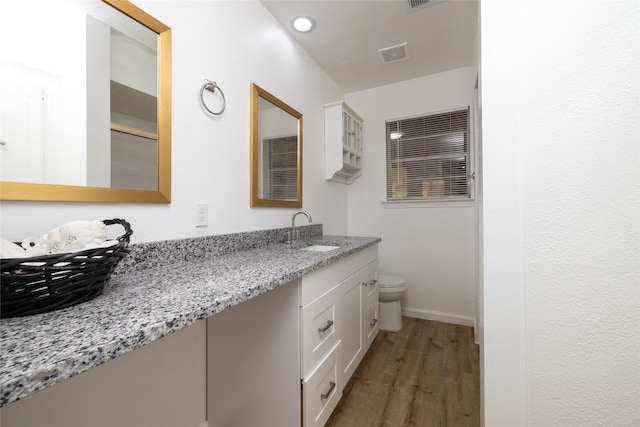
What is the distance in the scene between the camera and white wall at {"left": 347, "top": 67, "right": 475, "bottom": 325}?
2.56m

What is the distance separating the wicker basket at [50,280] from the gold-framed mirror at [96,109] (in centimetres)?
37

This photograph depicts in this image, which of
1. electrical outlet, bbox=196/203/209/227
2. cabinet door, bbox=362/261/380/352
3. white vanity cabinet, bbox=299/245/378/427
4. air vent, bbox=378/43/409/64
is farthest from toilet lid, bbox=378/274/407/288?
air vent, bbox=378/43/409/64

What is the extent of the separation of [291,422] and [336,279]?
64 centimetres

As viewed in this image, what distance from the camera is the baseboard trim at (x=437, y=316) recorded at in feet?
8.34

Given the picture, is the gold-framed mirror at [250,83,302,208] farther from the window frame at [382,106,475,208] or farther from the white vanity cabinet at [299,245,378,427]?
the window frame at [382,106,475,208]

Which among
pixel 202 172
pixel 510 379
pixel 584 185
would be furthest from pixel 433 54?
pixel 510 379

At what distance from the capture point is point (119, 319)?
56 cm

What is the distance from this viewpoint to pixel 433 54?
7.71ft

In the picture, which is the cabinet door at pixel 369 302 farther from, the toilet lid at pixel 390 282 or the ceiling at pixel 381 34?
the ceiling at pixel 381 34

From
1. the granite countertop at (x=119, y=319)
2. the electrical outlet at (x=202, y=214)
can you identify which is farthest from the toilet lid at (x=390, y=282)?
the electrical outlet at (x=202, y=214)

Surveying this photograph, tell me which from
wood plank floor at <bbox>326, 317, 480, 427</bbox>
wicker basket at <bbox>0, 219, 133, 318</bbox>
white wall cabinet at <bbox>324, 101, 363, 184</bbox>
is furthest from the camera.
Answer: white wall cabinet at <bbox>324, 101, 363, 184</bbox>

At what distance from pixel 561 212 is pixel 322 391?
1.18 m

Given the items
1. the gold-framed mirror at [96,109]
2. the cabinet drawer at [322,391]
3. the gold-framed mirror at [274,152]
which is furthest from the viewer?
the gold-framed mirror at [274,152]

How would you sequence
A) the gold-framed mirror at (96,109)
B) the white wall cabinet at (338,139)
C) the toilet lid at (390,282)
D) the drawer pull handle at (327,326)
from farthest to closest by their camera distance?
the white wall cabinet at (338,139) → the toilet lid at (390,282) → the drawer pull handle at (327,326) → the gold-framed mirror at (96,109)
